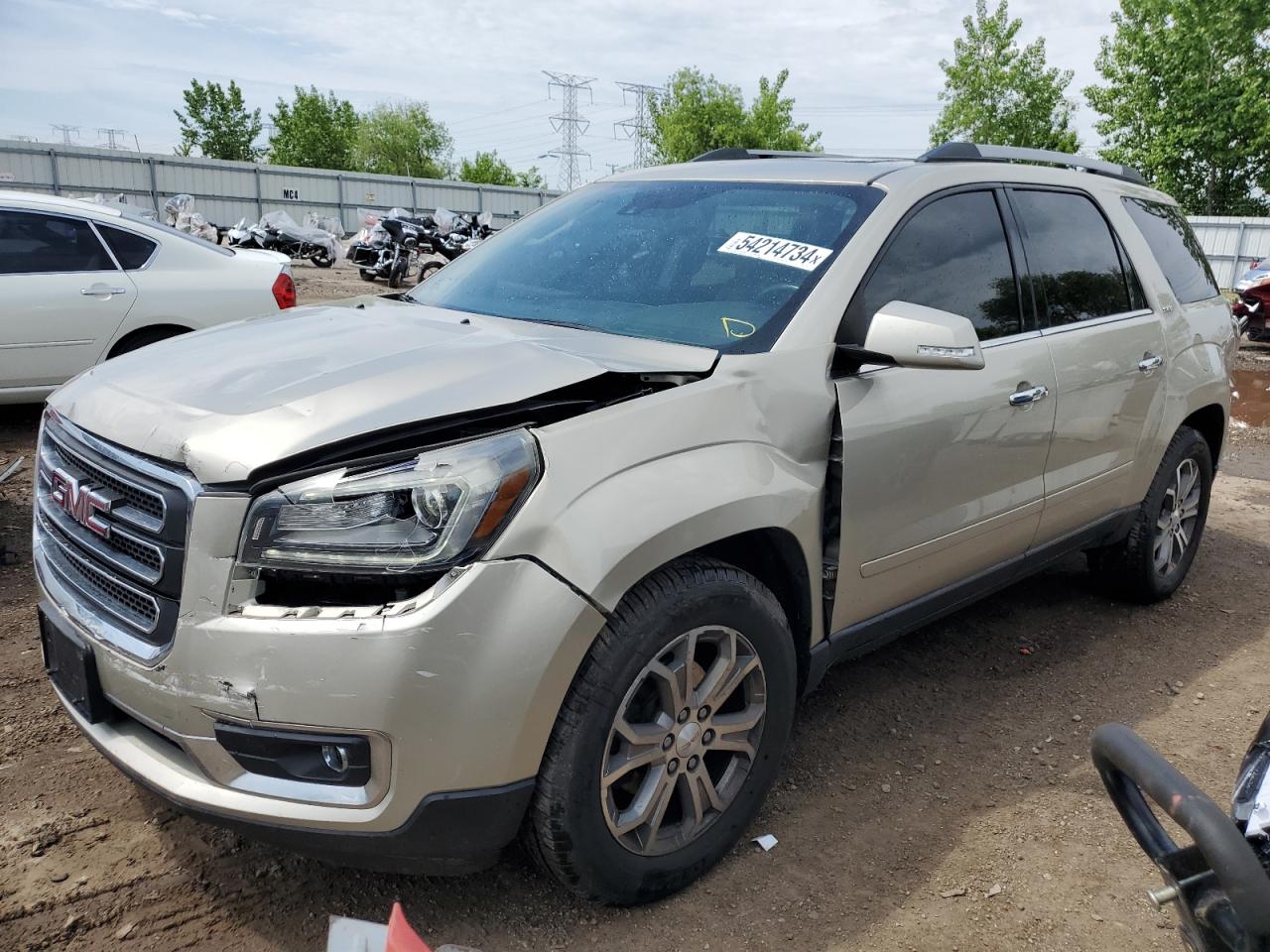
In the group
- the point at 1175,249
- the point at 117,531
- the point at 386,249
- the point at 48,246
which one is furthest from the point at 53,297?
the point at 386,249

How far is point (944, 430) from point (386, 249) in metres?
17.7

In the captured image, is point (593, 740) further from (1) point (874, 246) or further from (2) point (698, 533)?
(1) point (874, 246)

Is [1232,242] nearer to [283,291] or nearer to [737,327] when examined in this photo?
[283,291]

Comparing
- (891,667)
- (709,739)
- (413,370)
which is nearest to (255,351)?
(413,370)

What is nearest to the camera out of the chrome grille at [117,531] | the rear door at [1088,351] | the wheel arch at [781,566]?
the chrome grille at [117,531]

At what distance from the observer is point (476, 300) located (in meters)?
3.25

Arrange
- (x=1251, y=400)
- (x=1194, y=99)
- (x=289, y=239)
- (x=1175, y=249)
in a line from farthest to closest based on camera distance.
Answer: (x=1194, y=99)
(x=289, y=239)
(x=1251, y=400)
(x=1175, y=249)

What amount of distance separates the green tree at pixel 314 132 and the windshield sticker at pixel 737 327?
65.3m

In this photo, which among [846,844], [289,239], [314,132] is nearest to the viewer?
[846,844]

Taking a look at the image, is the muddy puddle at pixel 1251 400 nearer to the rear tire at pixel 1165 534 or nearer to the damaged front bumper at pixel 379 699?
the rear tire at pixel 1165 534

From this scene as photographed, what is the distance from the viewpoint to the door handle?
10.7 feet

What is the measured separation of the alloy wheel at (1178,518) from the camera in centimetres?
455

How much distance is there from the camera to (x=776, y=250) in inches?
116

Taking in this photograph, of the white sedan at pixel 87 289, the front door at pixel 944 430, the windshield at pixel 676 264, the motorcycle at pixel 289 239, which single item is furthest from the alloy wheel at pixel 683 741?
the motorcycle at pixel 289 239
